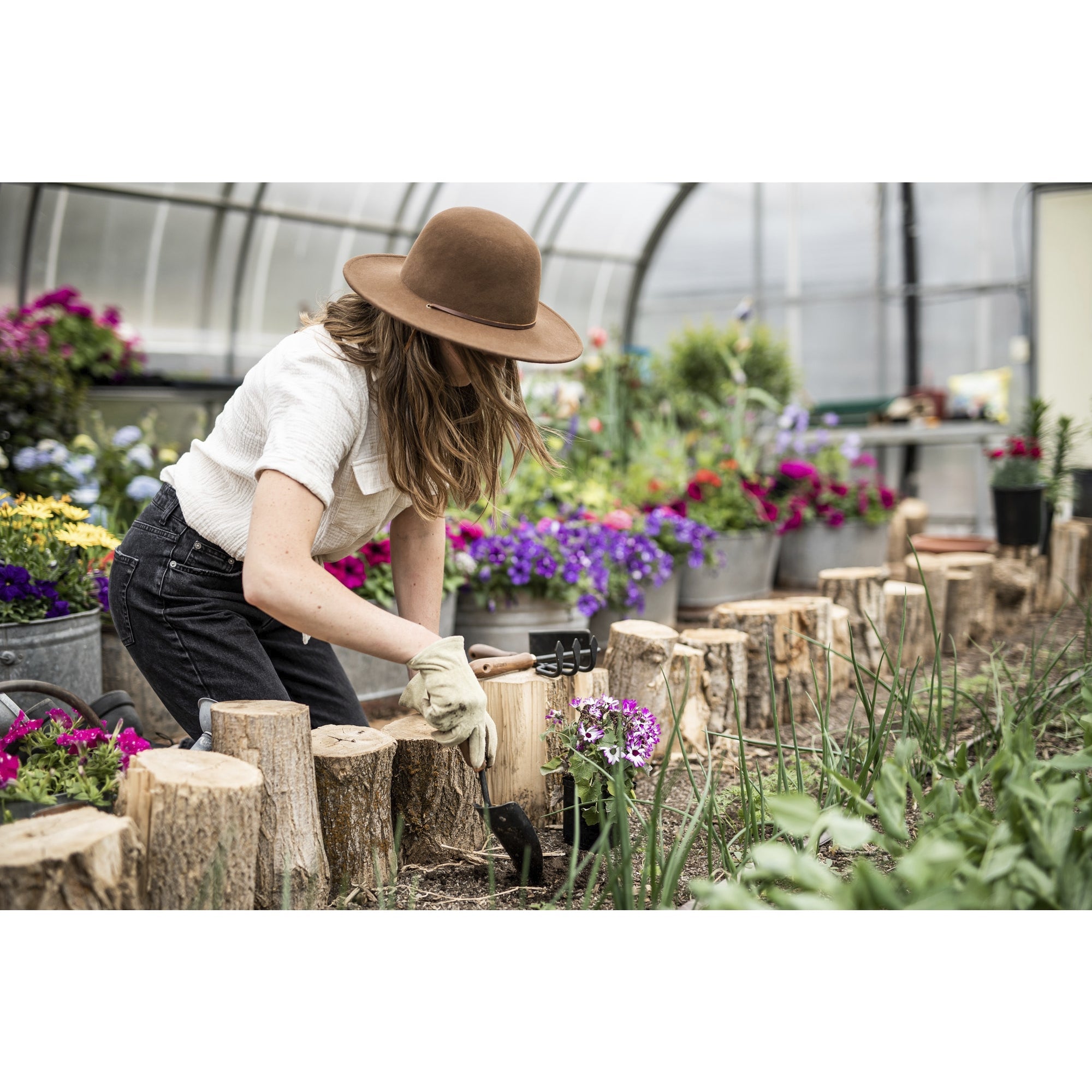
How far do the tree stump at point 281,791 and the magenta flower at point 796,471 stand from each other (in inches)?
157

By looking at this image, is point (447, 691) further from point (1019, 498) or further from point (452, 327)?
point (1019, 498)

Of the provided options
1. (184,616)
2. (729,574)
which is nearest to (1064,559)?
(729,574)

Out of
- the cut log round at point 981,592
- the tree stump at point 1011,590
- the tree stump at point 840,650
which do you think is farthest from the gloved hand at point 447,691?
the tree stump at point 1011,590

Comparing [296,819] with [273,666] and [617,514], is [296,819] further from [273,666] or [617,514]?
[617,514]

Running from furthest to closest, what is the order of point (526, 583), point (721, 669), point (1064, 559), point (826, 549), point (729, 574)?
point (826, 549) < point (1064, 559) < point (729, 574) < point (526, 583) < point (721, 669)

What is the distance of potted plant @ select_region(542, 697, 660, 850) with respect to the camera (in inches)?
68.9

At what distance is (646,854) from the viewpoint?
171 cm

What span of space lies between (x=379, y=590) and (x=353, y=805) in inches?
54.1

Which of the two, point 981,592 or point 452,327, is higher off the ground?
point 452,327

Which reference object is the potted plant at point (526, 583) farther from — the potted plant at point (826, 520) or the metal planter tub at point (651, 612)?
the potted plant at point (826, 520)

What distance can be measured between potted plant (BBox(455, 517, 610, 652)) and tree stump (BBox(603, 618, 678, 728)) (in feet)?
1.87

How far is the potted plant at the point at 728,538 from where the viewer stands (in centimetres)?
443

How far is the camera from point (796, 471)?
201 inches

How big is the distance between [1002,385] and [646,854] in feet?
21.6
